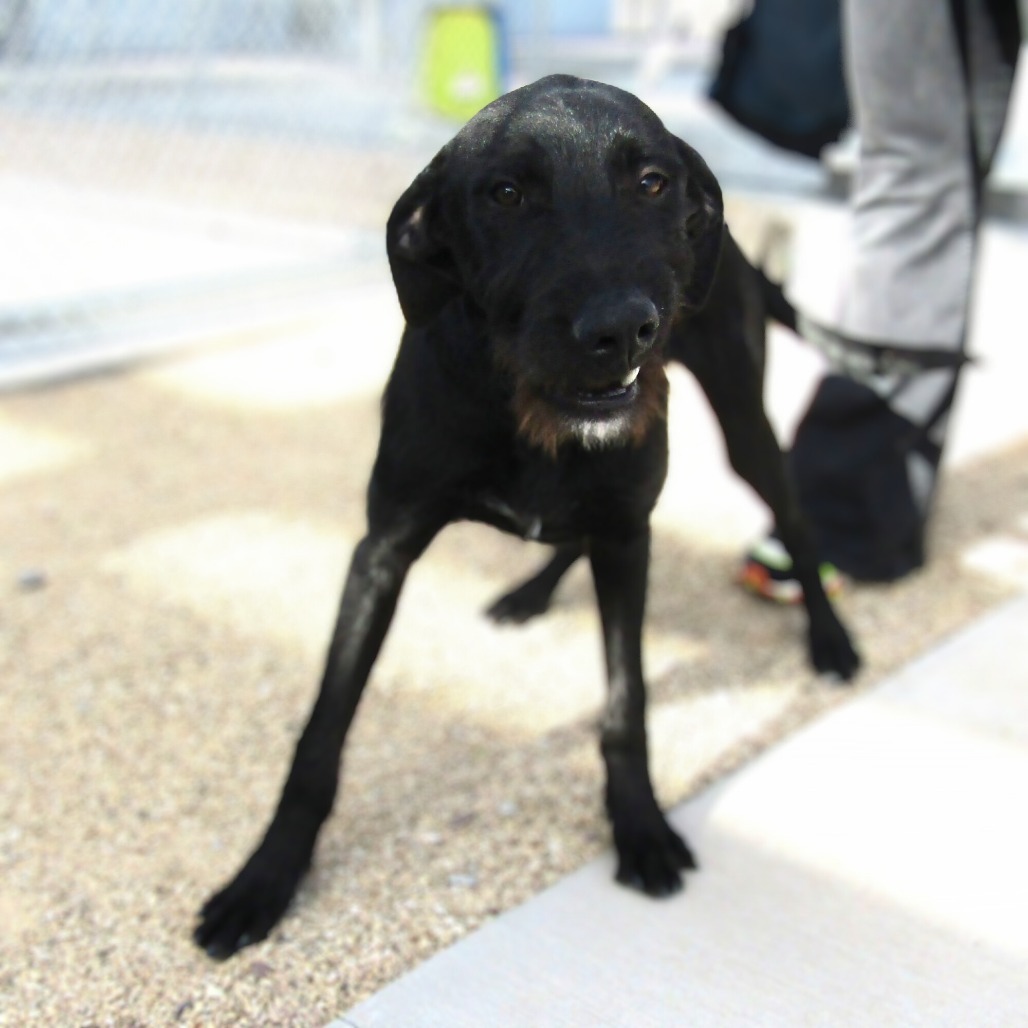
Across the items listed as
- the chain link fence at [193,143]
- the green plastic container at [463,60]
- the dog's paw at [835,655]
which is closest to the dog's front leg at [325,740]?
the dog's paw at [835,655]

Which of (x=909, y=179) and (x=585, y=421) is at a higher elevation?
(x=585, y=421)

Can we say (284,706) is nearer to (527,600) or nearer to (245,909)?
(527,600)

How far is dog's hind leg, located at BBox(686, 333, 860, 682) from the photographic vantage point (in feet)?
9.23

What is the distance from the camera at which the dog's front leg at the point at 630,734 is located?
2420mm

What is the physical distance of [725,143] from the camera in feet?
27.1

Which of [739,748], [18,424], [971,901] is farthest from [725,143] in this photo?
[971,901]

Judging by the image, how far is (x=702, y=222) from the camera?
87.1 inches

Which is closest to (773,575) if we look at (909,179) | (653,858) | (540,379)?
(909,179)

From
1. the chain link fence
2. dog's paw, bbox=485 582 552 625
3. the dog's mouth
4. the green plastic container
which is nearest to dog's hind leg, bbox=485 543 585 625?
dog's paw, bbox=485 582 552 625

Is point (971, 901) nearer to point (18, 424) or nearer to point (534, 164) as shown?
point (534, 164)

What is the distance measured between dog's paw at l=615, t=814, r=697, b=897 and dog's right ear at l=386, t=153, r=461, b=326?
40.5 inches

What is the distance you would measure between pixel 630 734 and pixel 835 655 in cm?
94

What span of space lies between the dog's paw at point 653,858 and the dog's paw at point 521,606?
3.43ft

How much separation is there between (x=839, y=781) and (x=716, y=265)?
45.3 inches
